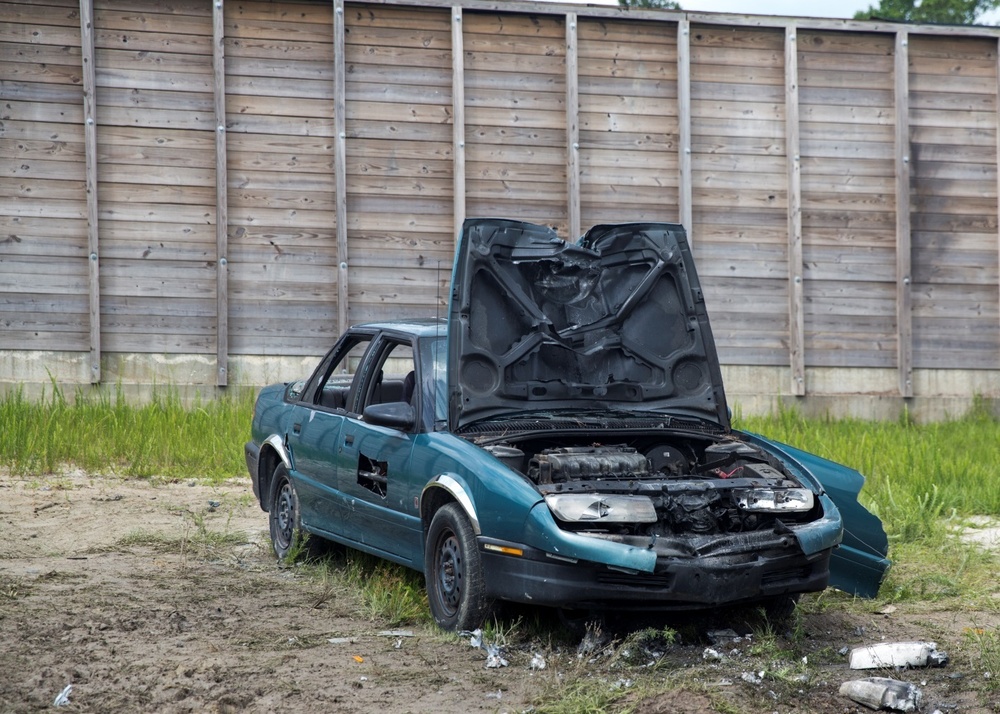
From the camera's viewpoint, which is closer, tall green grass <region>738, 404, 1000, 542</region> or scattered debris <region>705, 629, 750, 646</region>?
scattered debris <region>705, 629, 750, 646</region>

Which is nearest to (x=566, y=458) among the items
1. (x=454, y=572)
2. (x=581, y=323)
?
(x=454, y=572)

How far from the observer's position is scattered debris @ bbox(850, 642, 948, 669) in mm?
5320

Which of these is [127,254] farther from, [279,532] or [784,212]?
[784,212]

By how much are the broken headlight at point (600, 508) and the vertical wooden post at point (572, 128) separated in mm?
8734

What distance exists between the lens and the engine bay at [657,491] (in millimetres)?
5500

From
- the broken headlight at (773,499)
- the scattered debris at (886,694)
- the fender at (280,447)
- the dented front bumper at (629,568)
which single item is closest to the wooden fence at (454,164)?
the fender at (280,447)

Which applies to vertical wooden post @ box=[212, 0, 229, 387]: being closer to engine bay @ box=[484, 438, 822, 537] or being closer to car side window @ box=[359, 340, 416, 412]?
car side window @ box=[359, 340, 416, 412]

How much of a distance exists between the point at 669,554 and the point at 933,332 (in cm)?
1059

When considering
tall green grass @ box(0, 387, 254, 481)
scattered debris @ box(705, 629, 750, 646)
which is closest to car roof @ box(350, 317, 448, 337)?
scattered debris @ box(705, 629, 750, 646)

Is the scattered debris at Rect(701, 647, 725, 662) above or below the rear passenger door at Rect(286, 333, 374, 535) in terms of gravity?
below

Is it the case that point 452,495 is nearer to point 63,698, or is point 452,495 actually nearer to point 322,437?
point 322,437

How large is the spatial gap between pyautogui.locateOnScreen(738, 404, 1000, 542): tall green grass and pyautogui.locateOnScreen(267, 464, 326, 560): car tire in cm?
411

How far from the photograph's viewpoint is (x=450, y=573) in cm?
599

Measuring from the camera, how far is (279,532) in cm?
809
